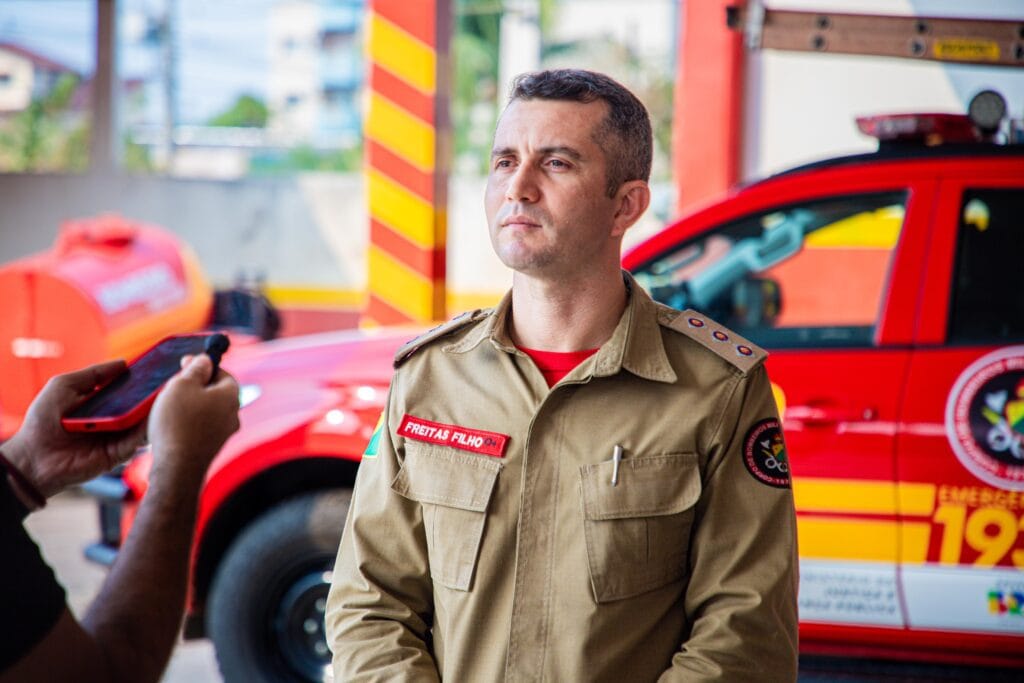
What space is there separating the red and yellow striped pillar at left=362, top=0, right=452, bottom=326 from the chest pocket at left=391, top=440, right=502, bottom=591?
14.7 feet

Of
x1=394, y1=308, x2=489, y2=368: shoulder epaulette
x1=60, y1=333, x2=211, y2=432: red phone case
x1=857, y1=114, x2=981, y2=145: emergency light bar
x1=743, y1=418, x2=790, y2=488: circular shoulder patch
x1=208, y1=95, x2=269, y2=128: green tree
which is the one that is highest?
x1=208, y1=95, x2=269, y2=128: green tree

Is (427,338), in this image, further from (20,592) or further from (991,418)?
(991,418)

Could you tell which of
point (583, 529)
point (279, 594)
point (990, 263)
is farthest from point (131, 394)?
point (990, 263)

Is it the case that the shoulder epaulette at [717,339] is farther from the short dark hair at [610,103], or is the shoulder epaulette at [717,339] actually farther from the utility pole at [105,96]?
the utility pole at [105,96]

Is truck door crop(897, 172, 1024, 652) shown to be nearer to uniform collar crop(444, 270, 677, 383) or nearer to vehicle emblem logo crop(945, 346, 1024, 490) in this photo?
vehicle emblem logo crop(945, 346, 1024, 490)

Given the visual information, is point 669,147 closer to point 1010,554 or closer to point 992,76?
point 992,76

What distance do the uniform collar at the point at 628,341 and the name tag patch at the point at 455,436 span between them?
15 centimetres

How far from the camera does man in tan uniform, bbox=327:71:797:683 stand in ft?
6.32

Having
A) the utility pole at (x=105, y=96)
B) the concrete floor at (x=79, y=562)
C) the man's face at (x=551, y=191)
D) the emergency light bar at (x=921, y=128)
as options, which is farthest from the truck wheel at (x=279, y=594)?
the utility pole at (x=105, y=96)

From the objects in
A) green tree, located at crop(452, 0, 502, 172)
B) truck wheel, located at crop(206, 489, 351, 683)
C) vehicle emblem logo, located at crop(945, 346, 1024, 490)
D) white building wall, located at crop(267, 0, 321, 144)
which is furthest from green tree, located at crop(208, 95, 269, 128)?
vehicle emblem logo, located at crop(945, 346, 1024, 490)

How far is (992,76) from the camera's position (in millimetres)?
4578

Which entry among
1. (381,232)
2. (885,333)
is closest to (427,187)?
(381,232)

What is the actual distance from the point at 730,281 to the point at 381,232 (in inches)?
111

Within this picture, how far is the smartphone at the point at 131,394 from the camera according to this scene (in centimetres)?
193
